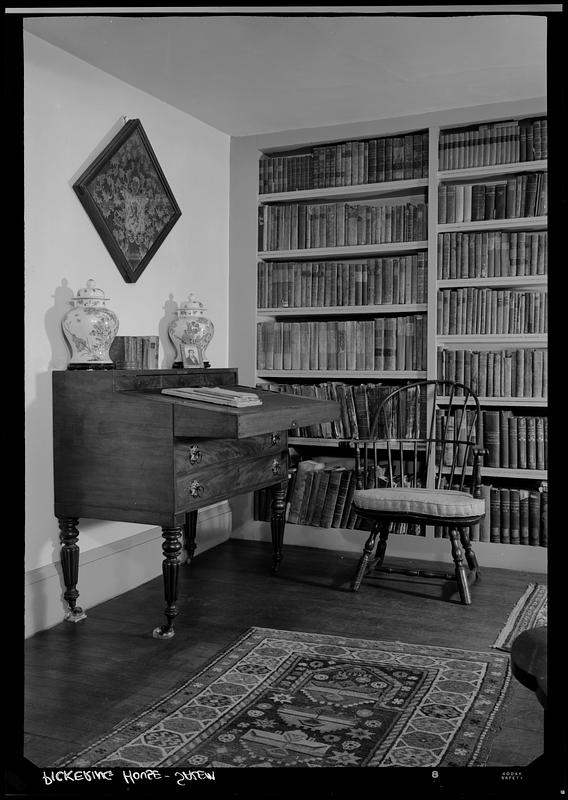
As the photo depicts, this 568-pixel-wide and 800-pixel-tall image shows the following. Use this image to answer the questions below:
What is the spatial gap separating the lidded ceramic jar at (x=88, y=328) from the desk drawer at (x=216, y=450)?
51 cm

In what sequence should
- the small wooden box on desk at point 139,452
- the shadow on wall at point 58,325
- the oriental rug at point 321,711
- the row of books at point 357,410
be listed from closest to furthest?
1. the oriental rug at point 321,711
2. the small wooden box on desk at point 139,452
3. the shadow on wall at point 58,325
4. the row of books at point 357,410

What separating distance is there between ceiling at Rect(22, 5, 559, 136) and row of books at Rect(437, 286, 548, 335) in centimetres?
100

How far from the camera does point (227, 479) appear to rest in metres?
3.39

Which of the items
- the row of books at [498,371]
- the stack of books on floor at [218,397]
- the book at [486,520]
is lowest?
the book at [486,520]

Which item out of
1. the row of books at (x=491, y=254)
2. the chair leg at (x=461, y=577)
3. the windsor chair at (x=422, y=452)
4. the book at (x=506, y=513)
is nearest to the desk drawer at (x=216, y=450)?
the windsor chair at (x=422, y=452)

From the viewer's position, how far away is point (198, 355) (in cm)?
396

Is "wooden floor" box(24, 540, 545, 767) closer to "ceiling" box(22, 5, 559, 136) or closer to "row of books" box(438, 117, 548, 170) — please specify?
"row of books" box(438, 117, 548, 170)

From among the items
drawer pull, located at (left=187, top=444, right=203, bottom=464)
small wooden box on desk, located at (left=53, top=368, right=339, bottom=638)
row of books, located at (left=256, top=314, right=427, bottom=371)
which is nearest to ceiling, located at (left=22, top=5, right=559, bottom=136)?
row of books, located at (left=256, top=314, right=427, bottom=371)

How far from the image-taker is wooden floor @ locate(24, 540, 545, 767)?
7.63 feet

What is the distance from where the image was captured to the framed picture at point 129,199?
→ 3465mm

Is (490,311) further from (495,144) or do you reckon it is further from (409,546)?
(409,546)

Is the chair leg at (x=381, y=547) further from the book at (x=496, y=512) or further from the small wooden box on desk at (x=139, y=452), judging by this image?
the small wooden box on desk at (x=139, y=452)
